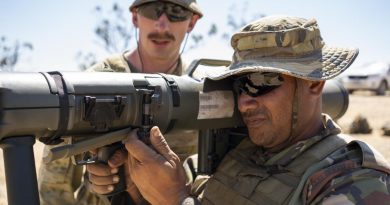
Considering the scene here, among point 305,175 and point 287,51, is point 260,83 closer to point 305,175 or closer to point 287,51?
point 287,51

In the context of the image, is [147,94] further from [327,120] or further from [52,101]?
[327,120]

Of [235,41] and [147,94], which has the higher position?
[235,41]

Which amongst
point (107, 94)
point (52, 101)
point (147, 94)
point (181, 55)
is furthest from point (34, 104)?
point (181, 55)

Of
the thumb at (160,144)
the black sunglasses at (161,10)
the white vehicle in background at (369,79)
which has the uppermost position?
the black sunglasses at (161,10)

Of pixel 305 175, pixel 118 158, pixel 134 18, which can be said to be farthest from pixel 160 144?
pixel 134 18

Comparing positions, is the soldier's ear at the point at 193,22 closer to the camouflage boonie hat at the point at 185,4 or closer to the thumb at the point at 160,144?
the camouflage boonie hat at the point at 185,4

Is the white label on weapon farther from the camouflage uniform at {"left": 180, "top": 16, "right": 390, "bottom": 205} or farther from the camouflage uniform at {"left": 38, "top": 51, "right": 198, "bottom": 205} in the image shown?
the camouflage uniform at {"left": 38, "top": 51, "right": 198, "bottom": 205}

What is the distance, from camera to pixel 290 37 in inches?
88.9

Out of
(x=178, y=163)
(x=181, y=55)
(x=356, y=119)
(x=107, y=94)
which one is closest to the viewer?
(x=107, y=94)

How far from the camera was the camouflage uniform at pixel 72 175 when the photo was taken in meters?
3.35

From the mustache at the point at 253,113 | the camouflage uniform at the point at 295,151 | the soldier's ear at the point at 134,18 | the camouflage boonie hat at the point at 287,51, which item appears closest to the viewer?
the camouflage uniform at the point at 295,151

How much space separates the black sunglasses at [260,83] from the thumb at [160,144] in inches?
19.0

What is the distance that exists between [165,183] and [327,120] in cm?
85

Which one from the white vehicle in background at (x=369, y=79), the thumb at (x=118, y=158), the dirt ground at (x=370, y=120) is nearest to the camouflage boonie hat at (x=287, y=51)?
the thumb at (x=118, y=158)
